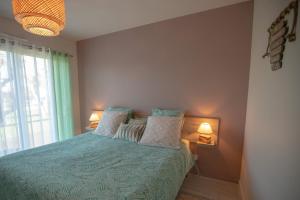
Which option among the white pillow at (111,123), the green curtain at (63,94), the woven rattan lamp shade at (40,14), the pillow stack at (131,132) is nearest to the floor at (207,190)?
the pillow stack at (131,132)

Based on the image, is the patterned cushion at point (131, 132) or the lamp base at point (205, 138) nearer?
the lamp base at point (205, 138)

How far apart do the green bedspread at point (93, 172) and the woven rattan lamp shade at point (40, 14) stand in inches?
48.6

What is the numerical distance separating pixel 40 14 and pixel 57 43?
2.14 metres

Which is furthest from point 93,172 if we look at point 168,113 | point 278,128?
point 278,128

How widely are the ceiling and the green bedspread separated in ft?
6.14

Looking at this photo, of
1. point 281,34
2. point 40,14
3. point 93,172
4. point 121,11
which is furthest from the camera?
point 121,11

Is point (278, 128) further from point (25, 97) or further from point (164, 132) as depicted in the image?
point (25, 97)

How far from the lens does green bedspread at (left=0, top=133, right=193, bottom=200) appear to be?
3.58ft

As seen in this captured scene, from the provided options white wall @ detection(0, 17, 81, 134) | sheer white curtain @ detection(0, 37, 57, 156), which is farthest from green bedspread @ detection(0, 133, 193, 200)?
white wall @ detection(0, 17, 81, 134)

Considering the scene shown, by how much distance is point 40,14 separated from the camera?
1.12m

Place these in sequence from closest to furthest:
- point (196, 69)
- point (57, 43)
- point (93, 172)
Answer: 1. point (93, 172)
2. point (196, 69)
3. point (57, 43)

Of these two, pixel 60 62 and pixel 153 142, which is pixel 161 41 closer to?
pixel 153 142

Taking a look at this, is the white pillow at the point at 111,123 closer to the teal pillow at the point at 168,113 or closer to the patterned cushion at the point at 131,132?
the patterned cushion at the point at 131,132

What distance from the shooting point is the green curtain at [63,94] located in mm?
2887
